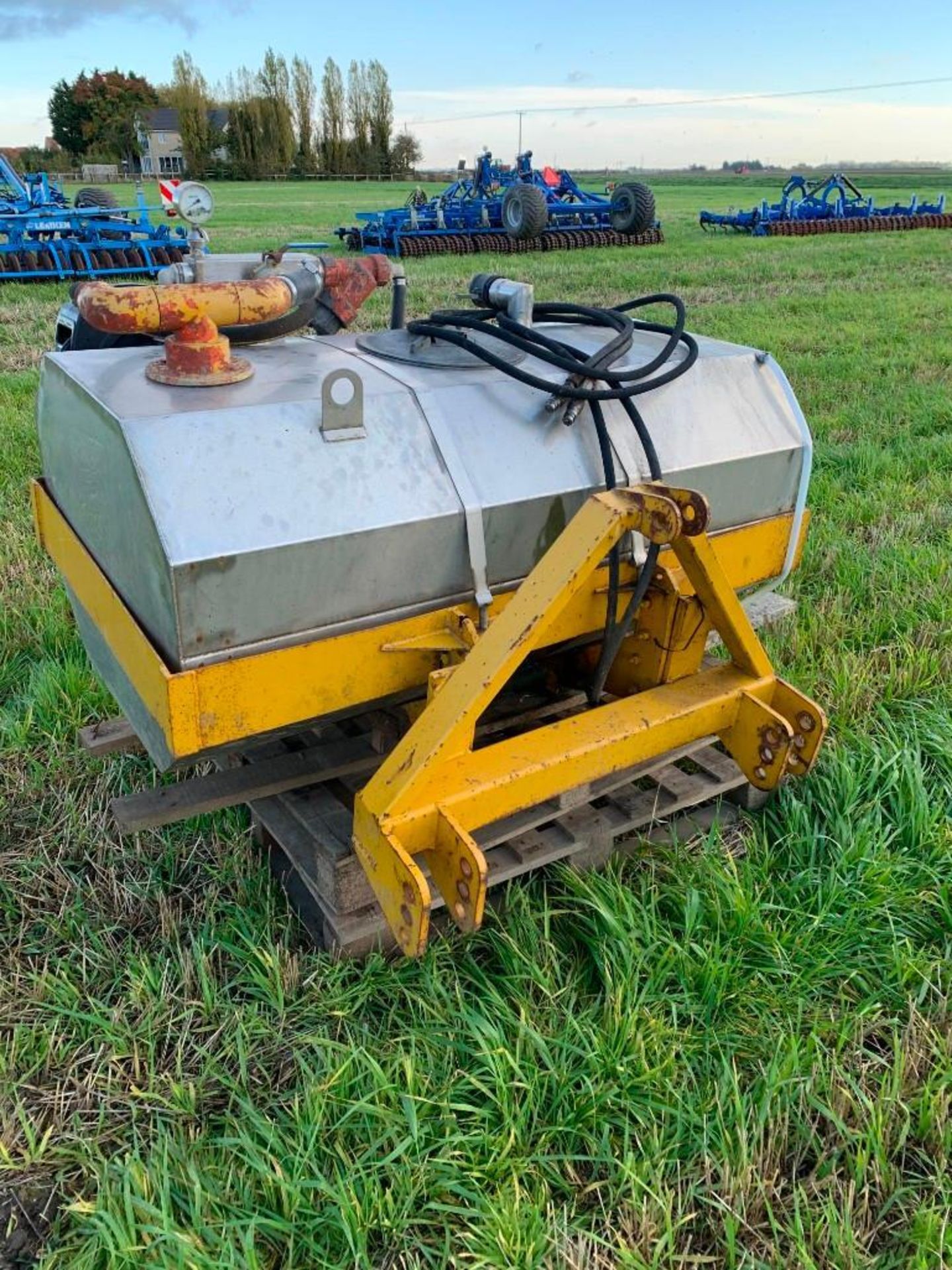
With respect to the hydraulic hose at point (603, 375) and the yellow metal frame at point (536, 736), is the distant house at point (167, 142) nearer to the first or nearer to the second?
the hydraulic hose at point (603, 375)

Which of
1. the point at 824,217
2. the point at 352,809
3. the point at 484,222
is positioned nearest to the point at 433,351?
the point at 352,809

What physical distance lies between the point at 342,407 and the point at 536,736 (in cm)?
73

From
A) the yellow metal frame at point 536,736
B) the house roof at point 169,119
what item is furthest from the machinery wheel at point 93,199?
the house roof at point 169,119

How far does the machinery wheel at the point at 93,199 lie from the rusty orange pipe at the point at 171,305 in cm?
1411

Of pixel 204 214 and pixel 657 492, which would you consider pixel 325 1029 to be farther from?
pixel 204 214

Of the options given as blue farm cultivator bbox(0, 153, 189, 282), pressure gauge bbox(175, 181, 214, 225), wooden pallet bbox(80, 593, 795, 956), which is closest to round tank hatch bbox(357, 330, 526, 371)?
pressure gauge bbox(175, 181, 214, 225)

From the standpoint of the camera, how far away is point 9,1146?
1690 mm

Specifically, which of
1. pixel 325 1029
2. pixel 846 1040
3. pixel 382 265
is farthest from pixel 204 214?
pixel 846 1040

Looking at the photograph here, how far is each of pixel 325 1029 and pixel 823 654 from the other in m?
1.94

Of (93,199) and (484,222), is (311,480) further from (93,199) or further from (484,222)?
(484,222)

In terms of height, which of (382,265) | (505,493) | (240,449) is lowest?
(505,493)

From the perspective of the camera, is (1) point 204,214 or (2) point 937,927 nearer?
(2) point 937,927

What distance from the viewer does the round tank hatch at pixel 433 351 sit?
2.21 meters

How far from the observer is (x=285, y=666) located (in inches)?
73.9
